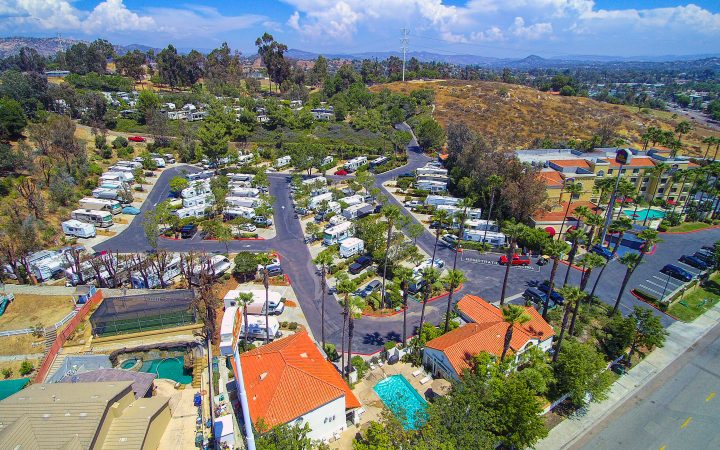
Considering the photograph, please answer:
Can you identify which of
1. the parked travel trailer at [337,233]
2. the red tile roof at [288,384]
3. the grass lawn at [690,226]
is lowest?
the grass lawn at [690,226]

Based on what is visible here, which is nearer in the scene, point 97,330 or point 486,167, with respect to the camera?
point 97,330

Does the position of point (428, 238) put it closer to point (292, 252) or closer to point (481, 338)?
point (292, 252)

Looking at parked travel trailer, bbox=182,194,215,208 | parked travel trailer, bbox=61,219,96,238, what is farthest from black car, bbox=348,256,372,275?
parked travel trailer, bbox=61,219,96,238

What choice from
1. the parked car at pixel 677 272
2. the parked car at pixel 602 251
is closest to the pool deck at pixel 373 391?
the parked car at pixel 602 251

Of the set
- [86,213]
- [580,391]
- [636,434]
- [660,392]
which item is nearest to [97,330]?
[86,213]

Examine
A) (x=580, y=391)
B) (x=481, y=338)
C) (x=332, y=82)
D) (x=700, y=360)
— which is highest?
(x=332, y=82)

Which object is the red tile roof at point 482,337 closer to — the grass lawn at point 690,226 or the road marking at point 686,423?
the road marking at point 686,423

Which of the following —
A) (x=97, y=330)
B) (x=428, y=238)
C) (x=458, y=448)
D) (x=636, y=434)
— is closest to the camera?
(x=458, y=448)
